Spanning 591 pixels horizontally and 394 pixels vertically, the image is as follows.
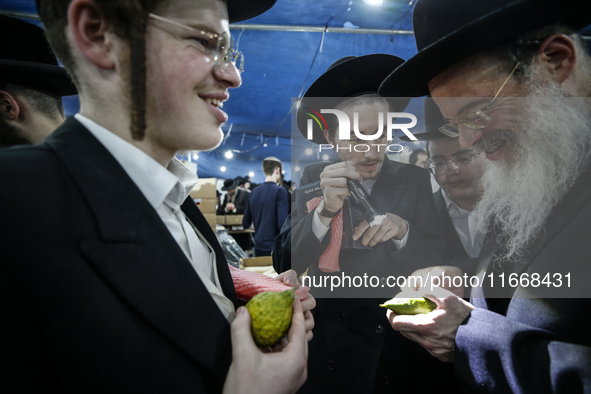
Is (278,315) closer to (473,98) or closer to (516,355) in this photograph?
Answer: (516,355)

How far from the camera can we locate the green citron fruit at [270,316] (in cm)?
79

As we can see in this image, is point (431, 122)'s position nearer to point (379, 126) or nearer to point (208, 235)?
point (379, 126)

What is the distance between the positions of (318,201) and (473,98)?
2.83 feet

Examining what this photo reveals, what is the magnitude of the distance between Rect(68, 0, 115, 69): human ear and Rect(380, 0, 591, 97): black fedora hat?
112cm

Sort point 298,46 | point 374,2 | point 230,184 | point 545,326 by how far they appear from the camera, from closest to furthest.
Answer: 1. point 545,326
2. point 374,2
3. point 298,46
4. point 230,184

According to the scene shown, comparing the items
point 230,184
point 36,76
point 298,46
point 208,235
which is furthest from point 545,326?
point 230,184

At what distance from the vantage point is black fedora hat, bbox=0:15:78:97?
137 cm

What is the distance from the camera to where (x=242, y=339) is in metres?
0.75

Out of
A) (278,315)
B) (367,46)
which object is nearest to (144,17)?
(278,315)

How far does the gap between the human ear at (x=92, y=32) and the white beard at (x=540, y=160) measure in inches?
57.0

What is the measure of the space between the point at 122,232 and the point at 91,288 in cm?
14

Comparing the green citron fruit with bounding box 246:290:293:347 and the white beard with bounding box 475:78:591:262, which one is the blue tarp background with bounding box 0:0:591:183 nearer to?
the white beard with bounding box 475:78:591:262

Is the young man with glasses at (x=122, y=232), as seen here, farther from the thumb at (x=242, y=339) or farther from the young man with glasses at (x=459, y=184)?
the young man with glasses at (x=459, y=184)

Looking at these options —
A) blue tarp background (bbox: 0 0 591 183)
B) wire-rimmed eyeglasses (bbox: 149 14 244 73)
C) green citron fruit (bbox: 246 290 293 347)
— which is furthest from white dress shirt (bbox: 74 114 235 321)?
blue tarp background (bbox: 0 0 591 183)
